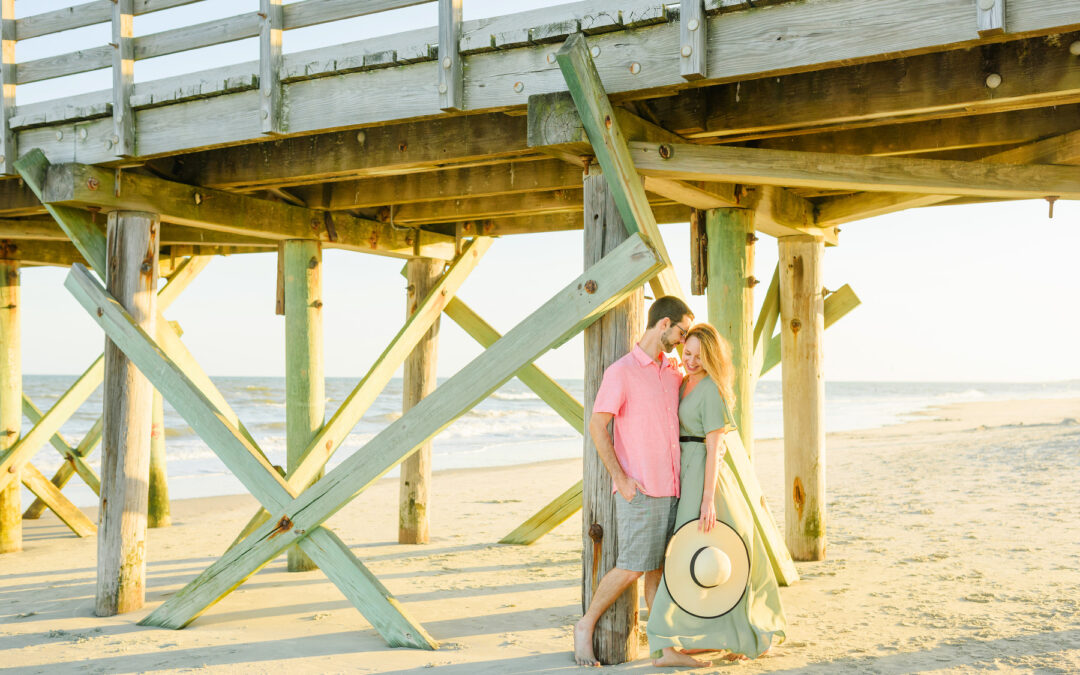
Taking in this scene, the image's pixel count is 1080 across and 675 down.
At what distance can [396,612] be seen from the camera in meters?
5.21

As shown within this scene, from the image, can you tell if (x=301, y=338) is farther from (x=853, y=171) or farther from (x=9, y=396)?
(x=853, y=171)

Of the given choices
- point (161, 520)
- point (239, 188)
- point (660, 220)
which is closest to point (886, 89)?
point (660, 220)

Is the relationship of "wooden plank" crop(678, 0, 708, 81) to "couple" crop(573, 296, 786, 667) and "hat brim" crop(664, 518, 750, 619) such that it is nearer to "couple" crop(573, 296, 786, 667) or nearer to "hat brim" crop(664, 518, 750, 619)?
"couple" crop(573, 296, 786, 667)

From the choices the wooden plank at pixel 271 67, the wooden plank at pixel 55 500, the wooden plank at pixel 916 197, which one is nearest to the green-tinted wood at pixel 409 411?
the wooden plank at pixel 271 67

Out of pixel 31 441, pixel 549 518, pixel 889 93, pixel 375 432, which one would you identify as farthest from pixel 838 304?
pixel 375 432

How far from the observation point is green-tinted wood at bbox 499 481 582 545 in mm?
8050

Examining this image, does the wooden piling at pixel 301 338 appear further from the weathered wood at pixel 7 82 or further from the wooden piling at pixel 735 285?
the wooden piling at pixel 735 285

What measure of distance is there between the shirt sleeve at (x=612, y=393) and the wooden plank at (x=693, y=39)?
4.69ft

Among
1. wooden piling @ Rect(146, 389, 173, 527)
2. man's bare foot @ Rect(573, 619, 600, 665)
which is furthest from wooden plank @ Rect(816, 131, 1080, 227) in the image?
wooden piling @ Rect(146, 389, 173, 527)

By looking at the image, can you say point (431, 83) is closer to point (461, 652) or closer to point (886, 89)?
point (886, 89)

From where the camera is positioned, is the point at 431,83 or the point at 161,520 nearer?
the point at 431,83

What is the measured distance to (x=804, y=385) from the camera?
293 inches

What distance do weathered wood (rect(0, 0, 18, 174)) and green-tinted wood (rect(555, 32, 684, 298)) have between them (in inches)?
166

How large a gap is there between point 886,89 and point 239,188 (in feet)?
15.0
